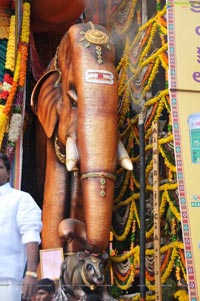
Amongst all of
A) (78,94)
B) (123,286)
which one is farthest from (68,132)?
(123,286)

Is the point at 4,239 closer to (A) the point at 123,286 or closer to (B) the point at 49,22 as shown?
(A) the point at 123,286

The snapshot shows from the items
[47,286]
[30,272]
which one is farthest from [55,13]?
[30,272]

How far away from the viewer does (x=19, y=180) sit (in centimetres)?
483

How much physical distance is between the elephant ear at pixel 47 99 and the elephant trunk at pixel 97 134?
0.31 metres

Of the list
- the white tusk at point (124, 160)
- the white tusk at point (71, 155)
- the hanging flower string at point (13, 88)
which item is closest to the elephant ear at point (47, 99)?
the hanging flower string at point (13, 88)

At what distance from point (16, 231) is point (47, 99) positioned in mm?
1906

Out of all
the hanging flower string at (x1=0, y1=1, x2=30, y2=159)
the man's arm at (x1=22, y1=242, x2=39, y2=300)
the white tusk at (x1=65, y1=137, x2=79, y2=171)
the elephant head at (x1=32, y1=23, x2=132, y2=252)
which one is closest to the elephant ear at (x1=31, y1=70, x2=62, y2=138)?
the elephant head at (x1=32, y1=23, x2=132, y2=252)

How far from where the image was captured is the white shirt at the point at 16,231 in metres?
2.98

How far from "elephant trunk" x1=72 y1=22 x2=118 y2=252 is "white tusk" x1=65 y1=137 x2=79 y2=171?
4 centimetres

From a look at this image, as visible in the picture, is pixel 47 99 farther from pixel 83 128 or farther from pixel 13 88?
pixel 83 128

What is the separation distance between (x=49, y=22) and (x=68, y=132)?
1162mm

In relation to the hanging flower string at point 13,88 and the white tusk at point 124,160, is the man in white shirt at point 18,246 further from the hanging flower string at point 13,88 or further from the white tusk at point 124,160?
the hanging flower string at point 13,88

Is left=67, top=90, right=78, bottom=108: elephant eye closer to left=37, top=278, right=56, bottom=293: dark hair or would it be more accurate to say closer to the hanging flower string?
the hanging flower string

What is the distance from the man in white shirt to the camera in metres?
2.96
